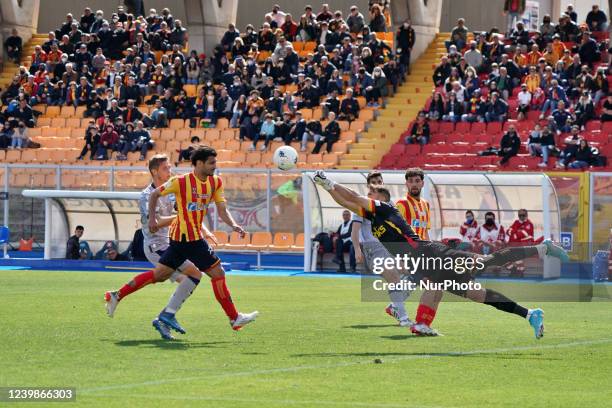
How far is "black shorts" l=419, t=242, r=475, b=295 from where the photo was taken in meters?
13.5

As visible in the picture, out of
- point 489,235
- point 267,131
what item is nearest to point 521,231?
point 489,235

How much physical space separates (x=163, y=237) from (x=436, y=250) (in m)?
3.65

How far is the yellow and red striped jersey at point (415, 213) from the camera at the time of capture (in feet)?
48.9

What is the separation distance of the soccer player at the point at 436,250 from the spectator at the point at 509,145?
812 inches

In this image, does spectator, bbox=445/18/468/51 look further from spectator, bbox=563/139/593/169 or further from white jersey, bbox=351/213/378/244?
white jersey, bbox=351/213/378/244

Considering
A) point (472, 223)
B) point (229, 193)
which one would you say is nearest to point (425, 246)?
point (472, 223)

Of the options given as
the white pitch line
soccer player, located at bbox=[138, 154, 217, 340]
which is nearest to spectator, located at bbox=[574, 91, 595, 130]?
soccer player, located at bbox=[138, 154, 217, 340]

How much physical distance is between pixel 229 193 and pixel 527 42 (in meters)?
11.0

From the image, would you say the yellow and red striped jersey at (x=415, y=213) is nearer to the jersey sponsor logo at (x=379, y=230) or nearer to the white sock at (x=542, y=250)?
the jersey sponsor logo at (x=379, y=230)

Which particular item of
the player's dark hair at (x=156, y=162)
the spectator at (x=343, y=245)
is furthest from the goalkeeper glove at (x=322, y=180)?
the spectator at (x=343, y=245)

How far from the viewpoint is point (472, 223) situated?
96.1 ft

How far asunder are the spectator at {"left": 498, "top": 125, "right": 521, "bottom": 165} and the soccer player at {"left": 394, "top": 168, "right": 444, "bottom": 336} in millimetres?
19408

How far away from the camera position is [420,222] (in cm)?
1495

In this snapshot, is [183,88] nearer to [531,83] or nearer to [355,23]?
[355,23]
